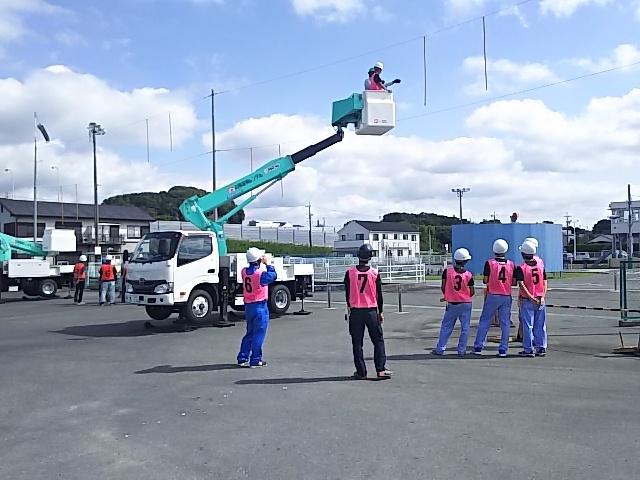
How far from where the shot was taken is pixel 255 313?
10766 mm

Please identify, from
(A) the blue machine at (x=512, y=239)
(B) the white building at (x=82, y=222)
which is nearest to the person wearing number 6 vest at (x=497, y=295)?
(A) the blue machine at (x=512, y=239)

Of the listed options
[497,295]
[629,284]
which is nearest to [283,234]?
[629,284]

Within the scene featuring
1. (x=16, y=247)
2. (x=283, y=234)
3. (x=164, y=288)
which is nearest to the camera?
(x=164, y=288)

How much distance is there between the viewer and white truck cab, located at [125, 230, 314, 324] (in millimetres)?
16250

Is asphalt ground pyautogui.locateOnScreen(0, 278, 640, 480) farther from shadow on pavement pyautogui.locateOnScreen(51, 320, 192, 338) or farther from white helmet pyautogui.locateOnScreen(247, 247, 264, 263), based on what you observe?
shadow on pavement pyautogui.locateOnScreen(51, 320, 192, 338)

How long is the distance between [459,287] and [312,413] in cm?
518

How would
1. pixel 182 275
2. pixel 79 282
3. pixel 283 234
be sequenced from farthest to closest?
1. pixel 283 234
2. pixel 79 282
3. pixel 182 275

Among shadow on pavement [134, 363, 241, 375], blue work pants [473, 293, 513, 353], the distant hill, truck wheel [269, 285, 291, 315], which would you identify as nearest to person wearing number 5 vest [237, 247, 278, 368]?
shadow on pavement [134, 363, 241, 375]

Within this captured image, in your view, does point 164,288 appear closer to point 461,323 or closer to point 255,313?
point 255,313

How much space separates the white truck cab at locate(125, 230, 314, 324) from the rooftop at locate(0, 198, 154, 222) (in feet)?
178

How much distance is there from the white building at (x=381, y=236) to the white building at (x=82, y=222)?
3297 cm

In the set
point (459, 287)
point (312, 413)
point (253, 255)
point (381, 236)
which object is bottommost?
point (312, 413)

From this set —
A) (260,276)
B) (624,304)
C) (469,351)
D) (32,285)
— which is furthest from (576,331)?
(32,285)

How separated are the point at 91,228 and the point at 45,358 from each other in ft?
192
